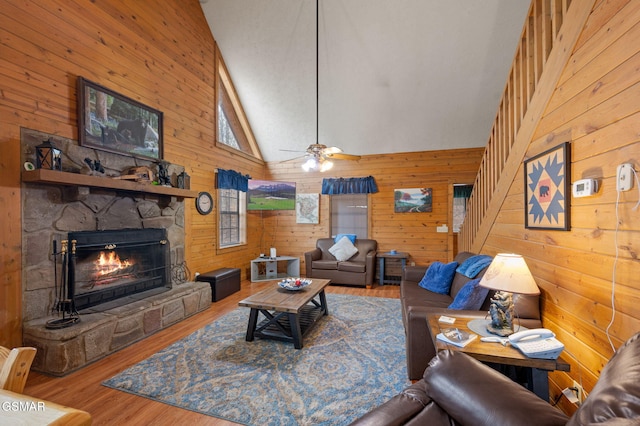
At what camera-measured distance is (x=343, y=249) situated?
573cm

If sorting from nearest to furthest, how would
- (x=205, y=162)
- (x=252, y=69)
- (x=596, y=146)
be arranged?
(x=596, y=146) < (x=205, y=162) < (x=252, y=69)

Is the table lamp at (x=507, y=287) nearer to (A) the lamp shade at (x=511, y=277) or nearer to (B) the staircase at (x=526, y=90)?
(A) the lamp shade at (x=511, y=277)

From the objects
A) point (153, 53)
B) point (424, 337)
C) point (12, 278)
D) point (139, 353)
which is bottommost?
point (139, 353)

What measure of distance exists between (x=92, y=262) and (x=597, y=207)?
428 centimetres

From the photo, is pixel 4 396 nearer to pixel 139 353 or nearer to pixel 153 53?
pixel 139 353

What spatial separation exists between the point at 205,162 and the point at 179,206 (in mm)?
999

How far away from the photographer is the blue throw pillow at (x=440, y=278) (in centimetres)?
323

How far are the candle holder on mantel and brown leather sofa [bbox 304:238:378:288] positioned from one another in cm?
386

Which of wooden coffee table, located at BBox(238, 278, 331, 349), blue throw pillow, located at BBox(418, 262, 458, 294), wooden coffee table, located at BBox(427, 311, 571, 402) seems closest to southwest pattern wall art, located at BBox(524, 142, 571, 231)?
wooden coffee table, located at BBox(427, 311, 571, 402)

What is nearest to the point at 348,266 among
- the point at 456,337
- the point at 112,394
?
the point at 456,337

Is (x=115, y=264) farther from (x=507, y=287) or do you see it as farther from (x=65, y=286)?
(x=507, y=287)

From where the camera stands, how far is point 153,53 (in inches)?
146

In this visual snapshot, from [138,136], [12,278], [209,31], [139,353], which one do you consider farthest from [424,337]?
[209,31]

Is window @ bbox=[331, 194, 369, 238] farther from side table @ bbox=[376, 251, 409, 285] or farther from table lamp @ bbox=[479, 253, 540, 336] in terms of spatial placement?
table lamp @ bbox=[479, 253, 540, 336]
